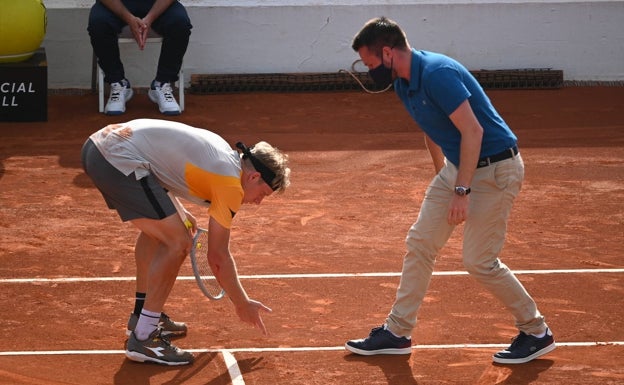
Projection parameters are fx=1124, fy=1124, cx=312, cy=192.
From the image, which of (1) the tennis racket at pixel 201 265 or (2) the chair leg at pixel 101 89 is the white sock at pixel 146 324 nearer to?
(1) the tennis racket at pixel 201 265

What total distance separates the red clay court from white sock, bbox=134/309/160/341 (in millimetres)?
190

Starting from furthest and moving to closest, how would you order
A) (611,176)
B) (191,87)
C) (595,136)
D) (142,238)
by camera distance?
(191,87)
(595,136)
(611,176)
(142,238)

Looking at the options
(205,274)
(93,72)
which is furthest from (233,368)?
(93,72)

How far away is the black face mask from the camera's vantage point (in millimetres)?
6039

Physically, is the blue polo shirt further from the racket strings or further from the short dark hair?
the racket strings

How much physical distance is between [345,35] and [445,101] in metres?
8.94

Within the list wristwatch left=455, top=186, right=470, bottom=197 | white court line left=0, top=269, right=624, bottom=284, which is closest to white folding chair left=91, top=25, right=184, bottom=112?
white court line left=0, top=269, right=624, bottom=284

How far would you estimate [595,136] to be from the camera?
40.9 ft

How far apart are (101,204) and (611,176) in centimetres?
483

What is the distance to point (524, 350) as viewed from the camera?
6.27 meters

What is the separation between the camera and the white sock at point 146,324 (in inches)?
245

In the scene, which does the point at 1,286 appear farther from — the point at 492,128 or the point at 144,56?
the point at 144,56

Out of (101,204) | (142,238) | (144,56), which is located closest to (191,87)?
(144,56)

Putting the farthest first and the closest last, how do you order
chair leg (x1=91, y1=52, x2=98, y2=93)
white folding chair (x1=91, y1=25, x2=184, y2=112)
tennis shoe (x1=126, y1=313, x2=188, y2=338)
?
chair leg (x1=91, y1=52, x2=98, y2=93) < white folding chair (x1=91, y1=25, x2=184, y2=112) < tennis shoe (x1=126, y1=313, x2=188, y2=338)
